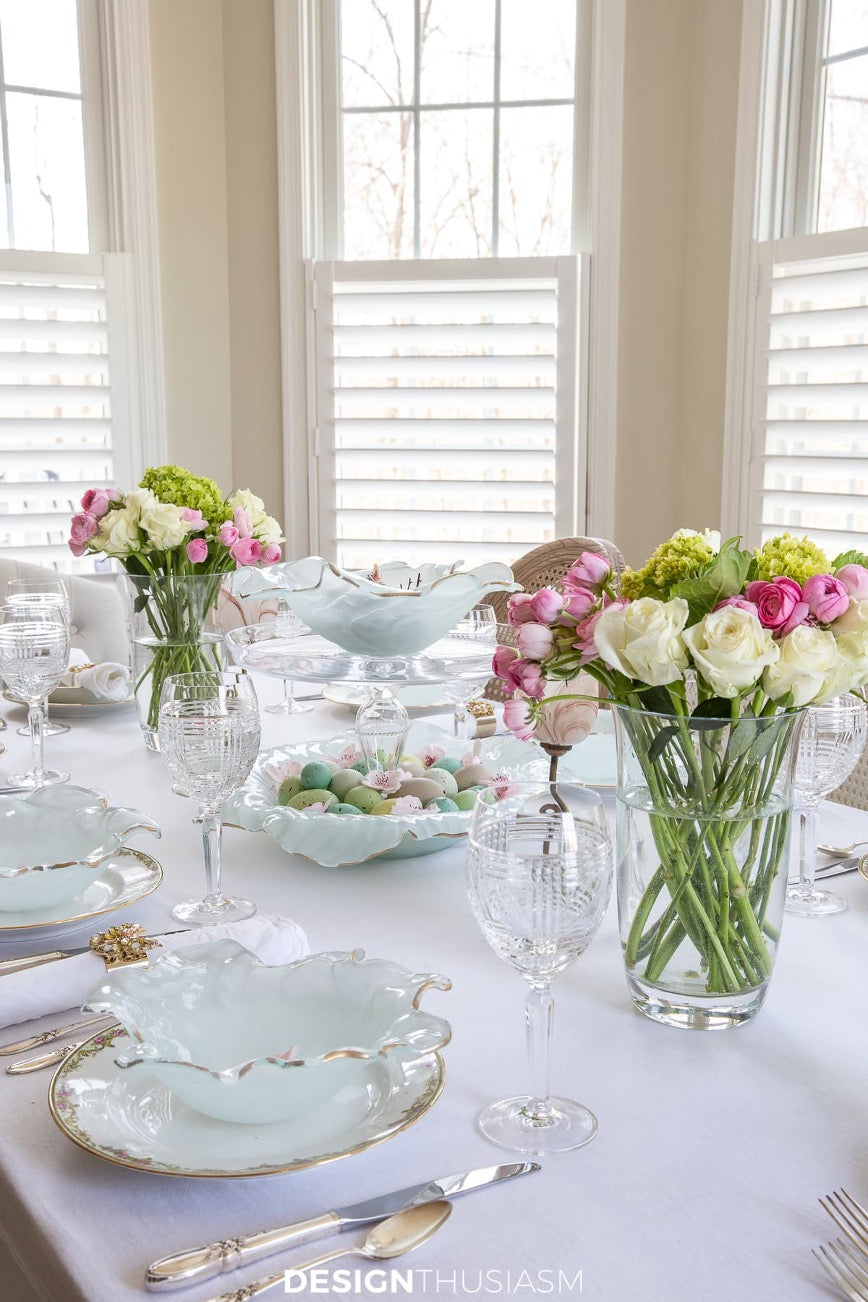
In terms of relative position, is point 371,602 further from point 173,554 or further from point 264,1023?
point 264,1023

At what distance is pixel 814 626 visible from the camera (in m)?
A: 0.85

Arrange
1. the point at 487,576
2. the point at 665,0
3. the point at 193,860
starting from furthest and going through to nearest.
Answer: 1. the point at 665,0
2. the point at 487,576
3. the point at 193,860

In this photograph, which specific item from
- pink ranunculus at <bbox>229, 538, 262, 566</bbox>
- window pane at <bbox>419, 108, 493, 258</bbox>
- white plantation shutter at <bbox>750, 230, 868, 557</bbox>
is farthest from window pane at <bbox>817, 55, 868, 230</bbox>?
pink ranunculus at <bbox>229, 538, 262, 566</bbox>

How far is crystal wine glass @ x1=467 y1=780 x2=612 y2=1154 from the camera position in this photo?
0.75 meters

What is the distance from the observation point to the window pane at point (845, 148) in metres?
3.10

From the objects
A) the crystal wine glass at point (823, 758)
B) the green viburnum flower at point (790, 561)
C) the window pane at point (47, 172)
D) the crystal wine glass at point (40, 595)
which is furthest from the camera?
the window pane at point (47, 172)

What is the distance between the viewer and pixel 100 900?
110 cm

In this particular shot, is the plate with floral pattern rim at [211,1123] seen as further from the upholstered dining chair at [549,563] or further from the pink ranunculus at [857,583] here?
the upholstered dining chair at [549,563]

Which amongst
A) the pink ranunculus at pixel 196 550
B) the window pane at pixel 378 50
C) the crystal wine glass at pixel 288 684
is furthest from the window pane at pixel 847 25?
the pink ranunculus at pixel 196 550

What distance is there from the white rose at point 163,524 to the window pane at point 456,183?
7.87 feet

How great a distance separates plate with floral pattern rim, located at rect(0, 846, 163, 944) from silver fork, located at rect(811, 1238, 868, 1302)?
2.11ft

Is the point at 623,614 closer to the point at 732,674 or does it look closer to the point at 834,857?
the point at 732,674

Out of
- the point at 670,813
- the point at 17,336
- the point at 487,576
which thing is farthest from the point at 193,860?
the point at 17,336

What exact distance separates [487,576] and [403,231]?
259cm
